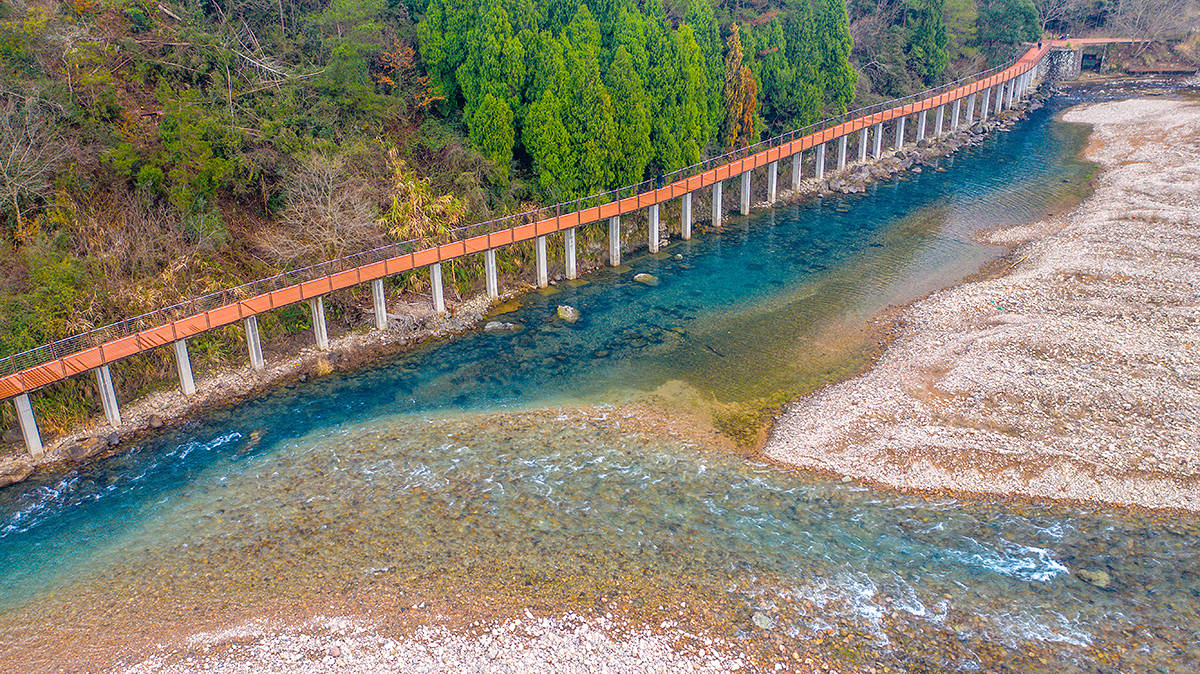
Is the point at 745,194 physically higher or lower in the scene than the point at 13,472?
higher

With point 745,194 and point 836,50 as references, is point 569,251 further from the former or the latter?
point 836,50

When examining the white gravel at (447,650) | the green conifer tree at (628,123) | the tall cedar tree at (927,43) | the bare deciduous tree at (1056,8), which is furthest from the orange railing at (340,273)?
the bare deciduous tree at (1056,8)

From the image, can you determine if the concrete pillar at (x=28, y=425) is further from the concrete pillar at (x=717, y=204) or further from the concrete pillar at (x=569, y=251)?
the concrete pillar at (x=717, y=204)

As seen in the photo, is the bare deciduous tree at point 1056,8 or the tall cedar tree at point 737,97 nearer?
the tall cedar tree at point 737,97

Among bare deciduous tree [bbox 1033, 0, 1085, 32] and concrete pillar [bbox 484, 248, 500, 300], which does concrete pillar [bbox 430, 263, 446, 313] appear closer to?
concrete pillar [bbox 484, 248, 500, 300]

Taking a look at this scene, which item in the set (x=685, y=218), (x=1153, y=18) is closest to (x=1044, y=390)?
(x=685, y=218)

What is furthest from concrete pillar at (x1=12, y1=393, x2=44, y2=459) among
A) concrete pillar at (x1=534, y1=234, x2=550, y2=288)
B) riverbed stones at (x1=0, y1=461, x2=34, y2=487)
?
concrete pillar at (x1=534, y1=234, x2=550, y2=288)
